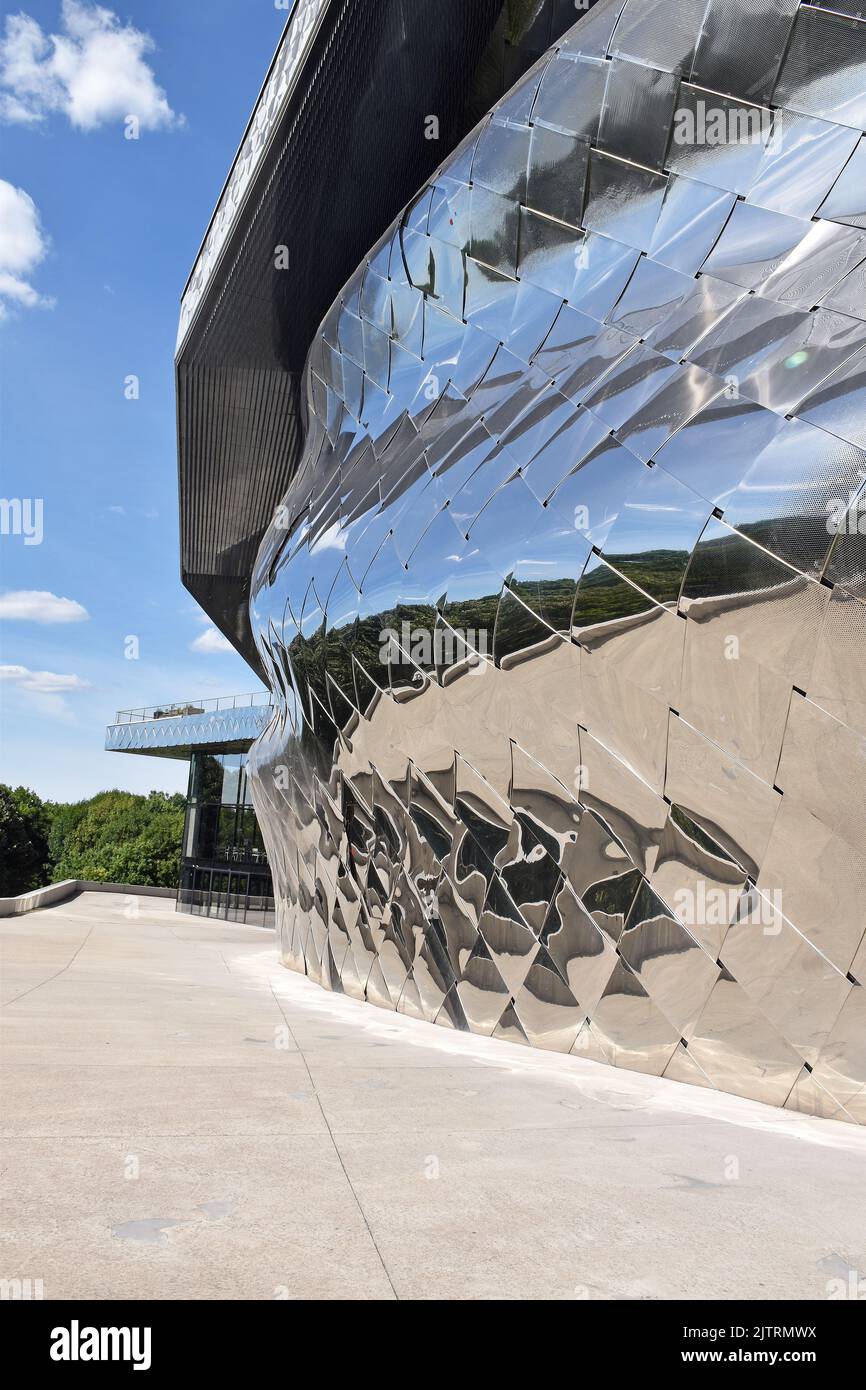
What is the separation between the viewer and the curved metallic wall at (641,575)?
220 inches

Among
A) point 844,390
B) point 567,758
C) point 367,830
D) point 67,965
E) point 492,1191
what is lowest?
point 67,965

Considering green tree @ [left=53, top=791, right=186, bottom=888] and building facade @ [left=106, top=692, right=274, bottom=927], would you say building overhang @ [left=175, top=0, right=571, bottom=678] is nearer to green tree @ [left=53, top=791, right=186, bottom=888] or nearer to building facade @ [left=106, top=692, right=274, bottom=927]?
building facade @ [left=106, top=692, right=274, bottom=927]

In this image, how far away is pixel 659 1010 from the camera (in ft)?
21.7

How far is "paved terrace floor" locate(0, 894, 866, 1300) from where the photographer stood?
2812mm

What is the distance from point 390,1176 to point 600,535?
4586mm

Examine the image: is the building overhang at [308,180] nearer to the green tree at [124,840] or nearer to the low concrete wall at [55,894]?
the low concrete wall at [55,894]

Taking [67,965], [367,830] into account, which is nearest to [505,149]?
[367,830]

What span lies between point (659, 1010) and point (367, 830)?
5.11 metres

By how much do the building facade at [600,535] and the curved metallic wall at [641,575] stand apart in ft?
0.09

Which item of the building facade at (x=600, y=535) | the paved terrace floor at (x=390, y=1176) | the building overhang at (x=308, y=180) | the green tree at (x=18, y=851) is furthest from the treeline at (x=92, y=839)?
the paved terrace floor at (x=390, y=1176)

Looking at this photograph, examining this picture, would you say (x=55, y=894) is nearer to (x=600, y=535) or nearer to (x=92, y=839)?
(x=600, y=535)
